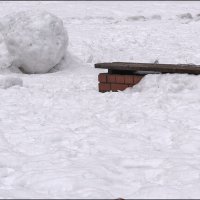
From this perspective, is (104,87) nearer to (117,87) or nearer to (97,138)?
(117,87)

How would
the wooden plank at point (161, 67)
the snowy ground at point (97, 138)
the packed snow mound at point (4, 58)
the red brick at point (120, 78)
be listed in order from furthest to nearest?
1. the packed snow mound at point (4, 58)
2. the red brick at point (120, 78)
3. the wooden plank at point (161, 67)
4. the snowy ground at point (97, 138)

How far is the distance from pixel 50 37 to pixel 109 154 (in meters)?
4.85

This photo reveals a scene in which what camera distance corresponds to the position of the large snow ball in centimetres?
866

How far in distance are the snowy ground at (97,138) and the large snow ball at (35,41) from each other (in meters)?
0.35

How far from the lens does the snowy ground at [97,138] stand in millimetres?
3623

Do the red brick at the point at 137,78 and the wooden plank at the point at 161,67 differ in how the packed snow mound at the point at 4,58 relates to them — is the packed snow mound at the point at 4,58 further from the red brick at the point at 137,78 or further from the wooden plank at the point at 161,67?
the red brick at the point at 137,78

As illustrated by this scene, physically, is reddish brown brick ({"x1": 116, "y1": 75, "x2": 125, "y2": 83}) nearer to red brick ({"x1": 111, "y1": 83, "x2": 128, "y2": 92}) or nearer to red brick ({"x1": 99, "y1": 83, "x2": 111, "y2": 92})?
red brick ({"x1": 111, "y1": 83, "x2": 128, "y2": 92})

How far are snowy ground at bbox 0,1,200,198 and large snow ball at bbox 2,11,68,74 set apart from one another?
35cm

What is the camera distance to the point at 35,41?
8.65m

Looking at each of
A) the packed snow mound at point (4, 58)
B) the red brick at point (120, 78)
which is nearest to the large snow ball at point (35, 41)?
the packed snow mound at point (4, 58)

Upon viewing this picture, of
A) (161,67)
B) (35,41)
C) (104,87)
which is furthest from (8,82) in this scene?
(161,67)

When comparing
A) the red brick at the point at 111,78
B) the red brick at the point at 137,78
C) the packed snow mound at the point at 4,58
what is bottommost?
the packed snow mound at the point at 4,58

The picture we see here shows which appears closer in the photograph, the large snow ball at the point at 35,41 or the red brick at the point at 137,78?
the red brick at the point at 137,78

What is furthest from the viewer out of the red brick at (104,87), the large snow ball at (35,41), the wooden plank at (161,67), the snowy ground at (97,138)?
the large snow ball at (35,41)
